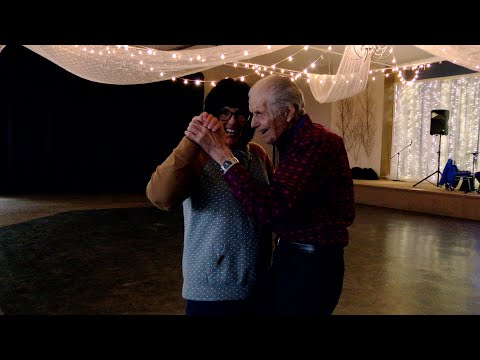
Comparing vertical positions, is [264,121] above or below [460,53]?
below

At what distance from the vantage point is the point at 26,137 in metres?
9.82

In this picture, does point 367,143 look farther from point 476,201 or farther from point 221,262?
point 221,262

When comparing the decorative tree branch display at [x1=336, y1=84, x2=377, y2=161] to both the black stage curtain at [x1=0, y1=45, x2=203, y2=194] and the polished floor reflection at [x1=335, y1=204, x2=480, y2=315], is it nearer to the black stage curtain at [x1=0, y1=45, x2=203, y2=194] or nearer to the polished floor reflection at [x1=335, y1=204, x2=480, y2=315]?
the black stage curtain at [x1=0, y1=45, x2=203, y2=194]

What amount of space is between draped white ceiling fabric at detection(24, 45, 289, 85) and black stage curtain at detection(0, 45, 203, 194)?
610cm

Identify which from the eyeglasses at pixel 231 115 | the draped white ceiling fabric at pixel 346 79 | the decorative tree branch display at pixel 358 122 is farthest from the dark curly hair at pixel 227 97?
the decorative tree branch display at pixel 358 122

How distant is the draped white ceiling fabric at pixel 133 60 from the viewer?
3.58 meters

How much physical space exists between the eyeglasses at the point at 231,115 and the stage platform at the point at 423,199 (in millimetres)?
6676

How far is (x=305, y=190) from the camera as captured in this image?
40.7 inches

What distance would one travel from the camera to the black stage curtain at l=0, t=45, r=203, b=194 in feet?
31.8

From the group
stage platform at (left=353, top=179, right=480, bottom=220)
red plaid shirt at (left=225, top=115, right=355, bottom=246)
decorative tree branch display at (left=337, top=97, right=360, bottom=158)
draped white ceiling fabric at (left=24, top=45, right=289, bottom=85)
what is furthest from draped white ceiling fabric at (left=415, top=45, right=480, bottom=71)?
decorative tree branch display at (left=337, top=97, right=360, bottom=158)

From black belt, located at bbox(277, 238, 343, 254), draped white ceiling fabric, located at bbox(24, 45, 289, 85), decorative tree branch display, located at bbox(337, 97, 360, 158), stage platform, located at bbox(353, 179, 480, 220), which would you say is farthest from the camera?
decorative tree branch display, located at bbox(337, 97, 360, 158)

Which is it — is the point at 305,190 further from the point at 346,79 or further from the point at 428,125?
the point at 428,125

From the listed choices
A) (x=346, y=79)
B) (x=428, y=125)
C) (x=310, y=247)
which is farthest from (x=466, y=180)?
(x=310, y=247)

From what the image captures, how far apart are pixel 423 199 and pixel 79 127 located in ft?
26.1
